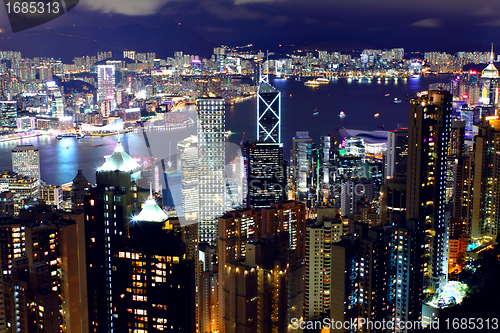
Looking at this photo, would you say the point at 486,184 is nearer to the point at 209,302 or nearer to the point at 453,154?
the point at 453,154

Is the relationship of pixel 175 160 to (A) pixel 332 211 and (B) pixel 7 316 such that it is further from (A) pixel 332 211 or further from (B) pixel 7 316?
(B) pixel 7 316

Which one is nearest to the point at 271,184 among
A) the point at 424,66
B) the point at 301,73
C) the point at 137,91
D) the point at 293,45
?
the point at 293,45

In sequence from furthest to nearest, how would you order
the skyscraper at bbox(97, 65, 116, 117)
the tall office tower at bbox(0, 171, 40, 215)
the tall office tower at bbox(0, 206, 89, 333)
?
the skyscraper at bbox(97, 65, 116, 117) < the tall office tower at bbox(0, 171, 40, 215) < the tall office tower at bbox(0, 206, 89, 333)

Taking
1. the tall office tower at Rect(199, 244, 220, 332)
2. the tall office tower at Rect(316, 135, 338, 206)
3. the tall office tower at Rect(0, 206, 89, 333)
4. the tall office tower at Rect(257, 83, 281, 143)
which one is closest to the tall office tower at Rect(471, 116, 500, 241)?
the tall office tower at Rect(316, 135, 338, 206)

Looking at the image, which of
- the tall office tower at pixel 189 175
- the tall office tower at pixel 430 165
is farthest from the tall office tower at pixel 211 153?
the tall office tower at pixel 430 165

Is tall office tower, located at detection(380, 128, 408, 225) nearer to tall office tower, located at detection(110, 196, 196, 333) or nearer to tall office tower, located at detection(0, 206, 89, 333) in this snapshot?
tall office tower, located at detection(110, 196, 196, 333)

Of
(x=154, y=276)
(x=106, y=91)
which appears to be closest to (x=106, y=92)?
(x=106, y=91)

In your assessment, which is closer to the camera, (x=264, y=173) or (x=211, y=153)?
(x=211, y=153)
